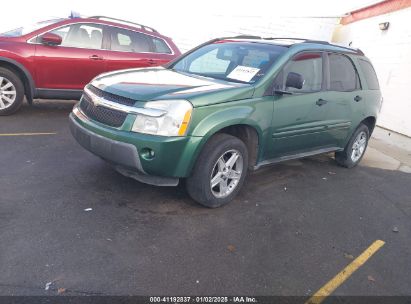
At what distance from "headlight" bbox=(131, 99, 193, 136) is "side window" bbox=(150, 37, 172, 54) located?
4.44m

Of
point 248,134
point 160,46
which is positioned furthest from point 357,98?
point 160,46

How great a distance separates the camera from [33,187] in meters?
3.83

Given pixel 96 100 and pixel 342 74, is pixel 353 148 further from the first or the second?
pixel 96 100

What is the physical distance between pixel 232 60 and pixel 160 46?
3458mm

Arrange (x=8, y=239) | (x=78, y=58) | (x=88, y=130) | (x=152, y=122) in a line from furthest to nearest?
(x=78, y=58), (x=88, y=130), (x=152, y=122), (x=8, y=239)

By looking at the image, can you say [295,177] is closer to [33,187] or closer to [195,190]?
[195,190]

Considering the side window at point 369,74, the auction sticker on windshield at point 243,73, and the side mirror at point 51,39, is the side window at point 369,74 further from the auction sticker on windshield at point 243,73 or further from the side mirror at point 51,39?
the side mirror at point 51,39

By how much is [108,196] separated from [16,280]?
1.39 meters


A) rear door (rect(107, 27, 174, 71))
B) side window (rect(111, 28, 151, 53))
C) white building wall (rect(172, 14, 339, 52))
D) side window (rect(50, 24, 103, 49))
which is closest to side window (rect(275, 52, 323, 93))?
rear door (rect(107, 27, 174, 71))

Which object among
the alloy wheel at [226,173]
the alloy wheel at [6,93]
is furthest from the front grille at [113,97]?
the alloy wheel at [6,93]

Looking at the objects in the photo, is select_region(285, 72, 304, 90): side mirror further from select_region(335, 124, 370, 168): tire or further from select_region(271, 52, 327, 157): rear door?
select_region(335, 124, 370, 168): tire

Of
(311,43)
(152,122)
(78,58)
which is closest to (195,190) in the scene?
(152,122)

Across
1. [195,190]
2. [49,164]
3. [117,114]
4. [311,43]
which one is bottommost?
[49,164]

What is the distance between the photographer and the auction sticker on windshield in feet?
13.2
